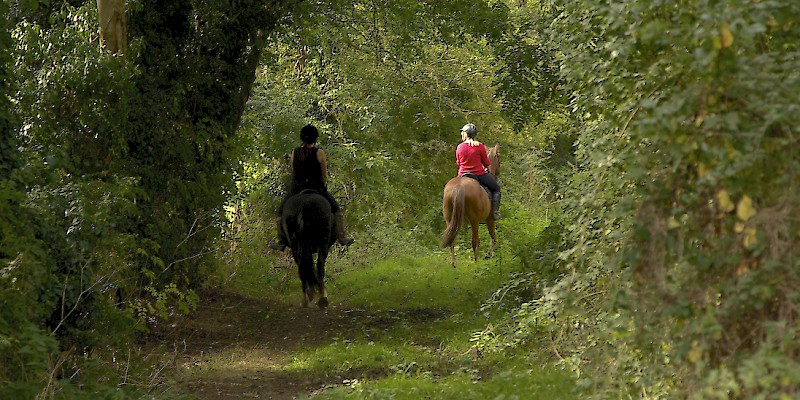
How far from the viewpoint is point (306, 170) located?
15484 mm

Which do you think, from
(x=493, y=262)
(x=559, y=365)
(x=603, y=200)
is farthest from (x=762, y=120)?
→ (x=493, y=262)

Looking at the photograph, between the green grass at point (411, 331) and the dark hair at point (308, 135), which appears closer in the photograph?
the green grass at point (411, 331)

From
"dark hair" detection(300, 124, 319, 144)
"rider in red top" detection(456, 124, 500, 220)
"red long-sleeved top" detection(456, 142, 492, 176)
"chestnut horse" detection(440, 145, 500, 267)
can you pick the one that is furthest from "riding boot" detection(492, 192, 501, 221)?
"dark hair" detection(300, 124, 319, 144)

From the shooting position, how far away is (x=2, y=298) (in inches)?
307

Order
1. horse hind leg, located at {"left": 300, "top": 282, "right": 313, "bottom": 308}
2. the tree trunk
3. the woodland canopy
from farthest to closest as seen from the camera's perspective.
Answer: horse hind leg, located at {"left": 300, "top": 282, "right": 313, "bottom": 308} < the tree trunk < the woodland canopy

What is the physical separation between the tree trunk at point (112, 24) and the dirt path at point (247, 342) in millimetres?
3814

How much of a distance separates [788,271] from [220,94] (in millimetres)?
12490

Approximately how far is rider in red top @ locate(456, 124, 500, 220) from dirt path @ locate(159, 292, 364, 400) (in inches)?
156

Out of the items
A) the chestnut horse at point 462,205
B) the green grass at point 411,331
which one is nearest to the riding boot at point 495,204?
the chestnut horse at point 462,205

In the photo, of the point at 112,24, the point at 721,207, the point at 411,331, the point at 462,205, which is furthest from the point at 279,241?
the point at 721,207

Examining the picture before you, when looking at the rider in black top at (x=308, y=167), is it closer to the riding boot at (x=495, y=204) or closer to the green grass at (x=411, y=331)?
the green grass at (x=411, y=331)

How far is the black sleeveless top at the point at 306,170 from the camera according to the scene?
1538cm

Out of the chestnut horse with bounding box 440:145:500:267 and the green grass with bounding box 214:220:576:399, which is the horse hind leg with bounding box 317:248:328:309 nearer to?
the green grass with bounding box 214:220:576:399

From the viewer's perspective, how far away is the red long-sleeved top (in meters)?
19.6
